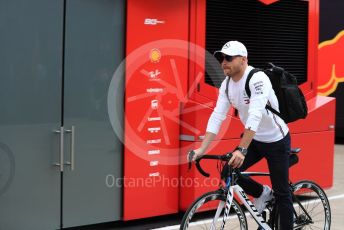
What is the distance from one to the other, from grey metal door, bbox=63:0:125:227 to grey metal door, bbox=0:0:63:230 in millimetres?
121

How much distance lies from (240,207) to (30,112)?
1969 millimetres

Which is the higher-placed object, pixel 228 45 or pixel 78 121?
pixel 228 45

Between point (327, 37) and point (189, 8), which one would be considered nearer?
point (189, 8)

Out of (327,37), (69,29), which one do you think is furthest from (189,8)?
(327,37)

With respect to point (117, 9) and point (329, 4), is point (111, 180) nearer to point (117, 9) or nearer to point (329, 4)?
point (117, 9)

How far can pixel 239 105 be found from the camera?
179 inches

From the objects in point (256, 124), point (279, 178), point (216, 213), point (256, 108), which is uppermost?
point (256, 108)

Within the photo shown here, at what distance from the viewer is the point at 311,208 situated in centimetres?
530

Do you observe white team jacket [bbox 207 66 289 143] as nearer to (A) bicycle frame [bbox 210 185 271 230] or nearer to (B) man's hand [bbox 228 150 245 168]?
(B) man's hand [bbox 228 150 245 168]

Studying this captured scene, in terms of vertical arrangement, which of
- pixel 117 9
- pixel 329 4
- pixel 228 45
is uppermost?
pixel 329 4

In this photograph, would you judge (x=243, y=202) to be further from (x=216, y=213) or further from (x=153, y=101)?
(x=153, y=101)

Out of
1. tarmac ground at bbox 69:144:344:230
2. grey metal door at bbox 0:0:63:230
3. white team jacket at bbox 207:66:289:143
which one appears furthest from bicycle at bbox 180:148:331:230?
grey metal door at bbox 0:0:63:230

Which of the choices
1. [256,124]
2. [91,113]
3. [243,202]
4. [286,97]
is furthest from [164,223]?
[256,124]

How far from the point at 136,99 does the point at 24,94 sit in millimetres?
1187
